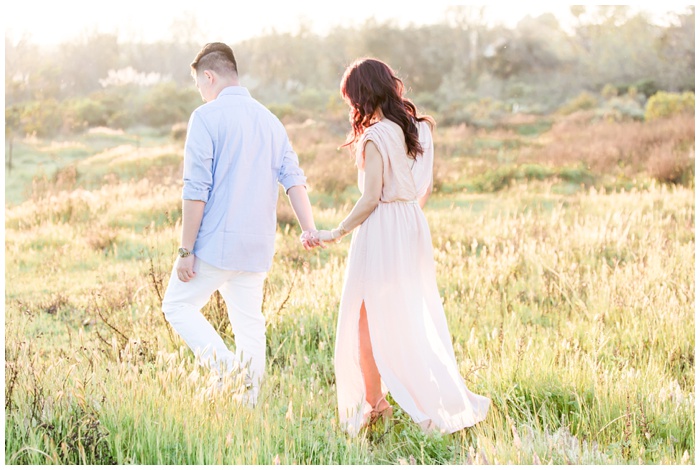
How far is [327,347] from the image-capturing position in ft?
17.9

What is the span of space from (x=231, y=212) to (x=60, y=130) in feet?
60.4

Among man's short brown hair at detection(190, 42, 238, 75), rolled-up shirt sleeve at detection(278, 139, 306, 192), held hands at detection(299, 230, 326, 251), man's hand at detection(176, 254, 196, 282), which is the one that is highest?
man's short brown hair at detection(190, 42, 238, 75)

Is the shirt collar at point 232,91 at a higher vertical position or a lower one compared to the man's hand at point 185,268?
higher

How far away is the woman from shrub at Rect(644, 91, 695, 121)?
60.5 ft

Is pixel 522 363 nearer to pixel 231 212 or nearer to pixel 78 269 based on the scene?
pixel 231 212

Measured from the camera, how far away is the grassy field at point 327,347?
364 centimetres

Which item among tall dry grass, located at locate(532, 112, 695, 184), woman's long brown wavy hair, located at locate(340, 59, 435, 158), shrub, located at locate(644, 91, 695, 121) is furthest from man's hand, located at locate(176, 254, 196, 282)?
shrub, located at locate(644, 91, 695, 121)

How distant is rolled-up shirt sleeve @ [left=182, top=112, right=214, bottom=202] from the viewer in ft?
13.2

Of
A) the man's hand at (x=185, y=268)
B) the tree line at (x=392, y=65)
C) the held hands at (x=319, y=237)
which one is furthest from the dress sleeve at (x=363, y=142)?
the tree line at (x=392, y=65)

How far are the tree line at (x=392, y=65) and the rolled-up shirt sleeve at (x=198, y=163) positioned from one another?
15757 mm

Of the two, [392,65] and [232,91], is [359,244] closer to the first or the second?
[232,91]

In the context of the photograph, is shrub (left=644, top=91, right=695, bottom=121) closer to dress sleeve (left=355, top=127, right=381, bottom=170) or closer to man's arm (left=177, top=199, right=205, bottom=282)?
dress sleeve (left=355, top=127, right=381, bottom=170)

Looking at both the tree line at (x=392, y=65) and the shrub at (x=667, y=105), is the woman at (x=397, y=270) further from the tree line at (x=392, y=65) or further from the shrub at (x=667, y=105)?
the shrub at (x=667, y=105)

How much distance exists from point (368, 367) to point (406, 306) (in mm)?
447
